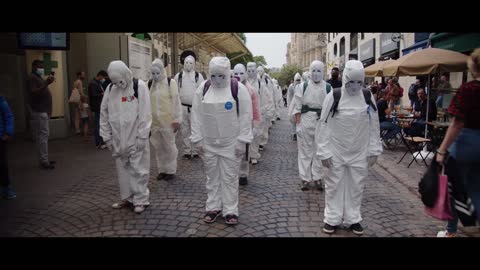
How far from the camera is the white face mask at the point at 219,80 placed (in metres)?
4.85

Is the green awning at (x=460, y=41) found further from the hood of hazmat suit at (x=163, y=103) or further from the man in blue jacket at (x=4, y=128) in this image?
the man in blue jacket at (x=4, y=128)

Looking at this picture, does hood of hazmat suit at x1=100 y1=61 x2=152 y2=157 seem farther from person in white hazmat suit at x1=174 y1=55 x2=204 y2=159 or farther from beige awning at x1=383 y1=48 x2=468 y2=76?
beige awning at x1=383 y1=48 x2=468 y2=76

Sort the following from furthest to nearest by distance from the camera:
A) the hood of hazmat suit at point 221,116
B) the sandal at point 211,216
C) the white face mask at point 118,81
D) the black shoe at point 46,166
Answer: the black shoe at point 46,166, the white face mask at point 118,81, the sandal at point 211,216, the hood of hazmat suit at point 221,116

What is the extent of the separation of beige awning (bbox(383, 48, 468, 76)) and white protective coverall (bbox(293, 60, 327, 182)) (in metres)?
3.47

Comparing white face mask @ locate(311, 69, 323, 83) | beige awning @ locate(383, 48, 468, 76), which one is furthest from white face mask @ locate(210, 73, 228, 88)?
beige awning @ locate(383, 48, 468, 76)

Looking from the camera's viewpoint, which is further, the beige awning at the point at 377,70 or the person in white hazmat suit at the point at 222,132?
the beige awning at the point at 377,70

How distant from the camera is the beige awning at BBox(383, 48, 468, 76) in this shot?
8.44m

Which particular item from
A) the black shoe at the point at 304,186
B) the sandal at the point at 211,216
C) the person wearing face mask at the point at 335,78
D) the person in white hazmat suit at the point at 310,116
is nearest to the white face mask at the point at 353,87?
the person in white hazmat suit at the point at 310,116

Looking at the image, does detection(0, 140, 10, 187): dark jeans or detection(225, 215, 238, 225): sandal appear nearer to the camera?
detection(225, 215, 238, 225): sandal

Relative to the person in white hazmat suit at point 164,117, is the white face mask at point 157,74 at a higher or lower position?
higher

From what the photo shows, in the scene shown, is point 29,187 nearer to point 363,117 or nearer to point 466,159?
point 363,117

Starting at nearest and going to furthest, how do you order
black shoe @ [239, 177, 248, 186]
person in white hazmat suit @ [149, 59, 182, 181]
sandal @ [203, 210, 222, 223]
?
sandal @ [203, 210, 222, 223]
black shoe @ [239, 177, 248, 186]
person in white hazmat suit @ [149, 59, 182, 181]

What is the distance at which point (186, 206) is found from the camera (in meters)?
5.53
